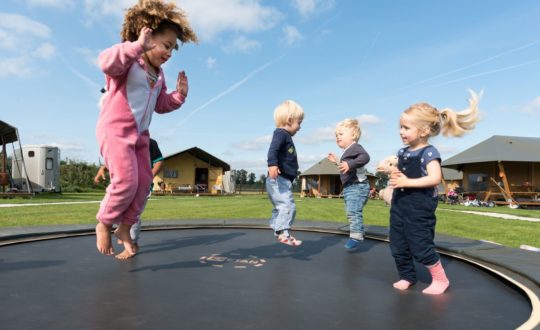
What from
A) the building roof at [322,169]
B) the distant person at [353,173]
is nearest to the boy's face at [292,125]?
the distant person at [353,173]

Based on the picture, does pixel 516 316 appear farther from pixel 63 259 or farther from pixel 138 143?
pixel 63 259

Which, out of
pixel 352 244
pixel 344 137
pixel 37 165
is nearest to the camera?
pixel 352 244

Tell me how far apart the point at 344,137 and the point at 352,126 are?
13 cm

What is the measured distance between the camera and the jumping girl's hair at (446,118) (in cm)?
188

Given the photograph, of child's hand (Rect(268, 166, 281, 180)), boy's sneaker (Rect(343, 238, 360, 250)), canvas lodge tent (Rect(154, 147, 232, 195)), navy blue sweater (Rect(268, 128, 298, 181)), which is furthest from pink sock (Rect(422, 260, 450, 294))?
canvas lodge tent (Rect(154, 147, 232, 195))

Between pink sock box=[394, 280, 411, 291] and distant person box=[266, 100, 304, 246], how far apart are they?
1.05 metres

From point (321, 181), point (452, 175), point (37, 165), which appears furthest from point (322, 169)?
point (37, 165)

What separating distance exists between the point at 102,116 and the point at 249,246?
4.84 feet

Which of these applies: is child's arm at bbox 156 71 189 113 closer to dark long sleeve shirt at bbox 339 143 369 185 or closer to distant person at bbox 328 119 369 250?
distant person at bbox 328 119 369 250

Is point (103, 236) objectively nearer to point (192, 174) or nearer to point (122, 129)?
point (122, 129)

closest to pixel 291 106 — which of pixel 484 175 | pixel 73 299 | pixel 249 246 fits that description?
pixel 249 246

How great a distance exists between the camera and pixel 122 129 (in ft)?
5.54

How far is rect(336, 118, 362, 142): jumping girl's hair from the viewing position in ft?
9.86

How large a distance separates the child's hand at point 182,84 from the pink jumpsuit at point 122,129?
351 mm
